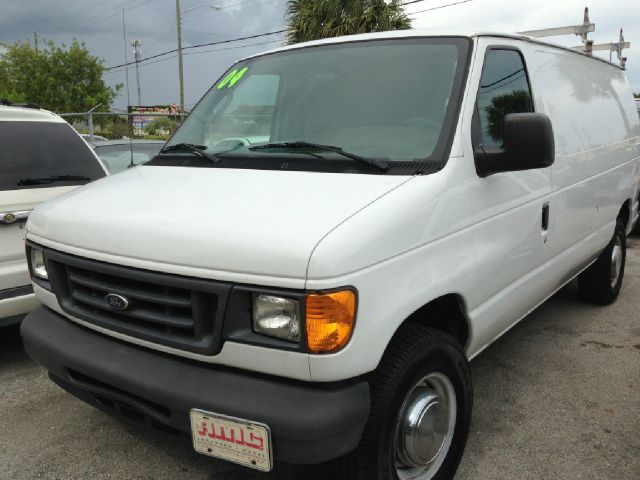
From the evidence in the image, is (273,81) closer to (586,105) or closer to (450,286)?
(450,286)

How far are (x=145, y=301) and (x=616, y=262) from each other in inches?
178

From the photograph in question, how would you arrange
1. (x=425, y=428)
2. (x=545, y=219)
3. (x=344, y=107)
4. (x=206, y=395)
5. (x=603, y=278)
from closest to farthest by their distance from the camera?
(x=206, y=395) → (x=425, y=428) → (x=344, y=107) → (x=545, y=219) → (x=603, y=278)

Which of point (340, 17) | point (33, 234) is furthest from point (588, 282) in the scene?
point (340, 17)

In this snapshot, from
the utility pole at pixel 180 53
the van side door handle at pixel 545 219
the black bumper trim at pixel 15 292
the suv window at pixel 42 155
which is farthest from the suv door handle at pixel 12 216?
the utility pole at pixel 180 53

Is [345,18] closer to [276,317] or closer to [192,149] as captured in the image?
[192,149]

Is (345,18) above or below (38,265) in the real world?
above

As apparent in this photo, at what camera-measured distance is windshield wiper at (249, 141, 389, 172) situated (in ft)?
8.05

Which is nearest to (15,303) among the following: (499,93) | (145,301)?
(145,301)

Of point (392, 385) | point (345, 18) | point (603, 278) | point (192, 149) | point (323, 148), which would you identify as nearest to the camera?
point (392, 385)

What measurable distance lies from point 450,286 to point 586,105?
Result: 249 centimetres

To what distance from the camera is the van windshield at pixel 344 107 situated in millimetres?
2641

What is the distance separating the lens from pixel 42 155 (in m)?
4.15

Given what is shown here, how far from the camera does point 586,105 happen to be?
4.20m

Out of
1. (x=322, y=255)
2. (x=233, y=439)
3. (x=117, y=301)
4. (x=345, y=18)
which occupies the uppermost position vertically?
(x=345, y=18)
